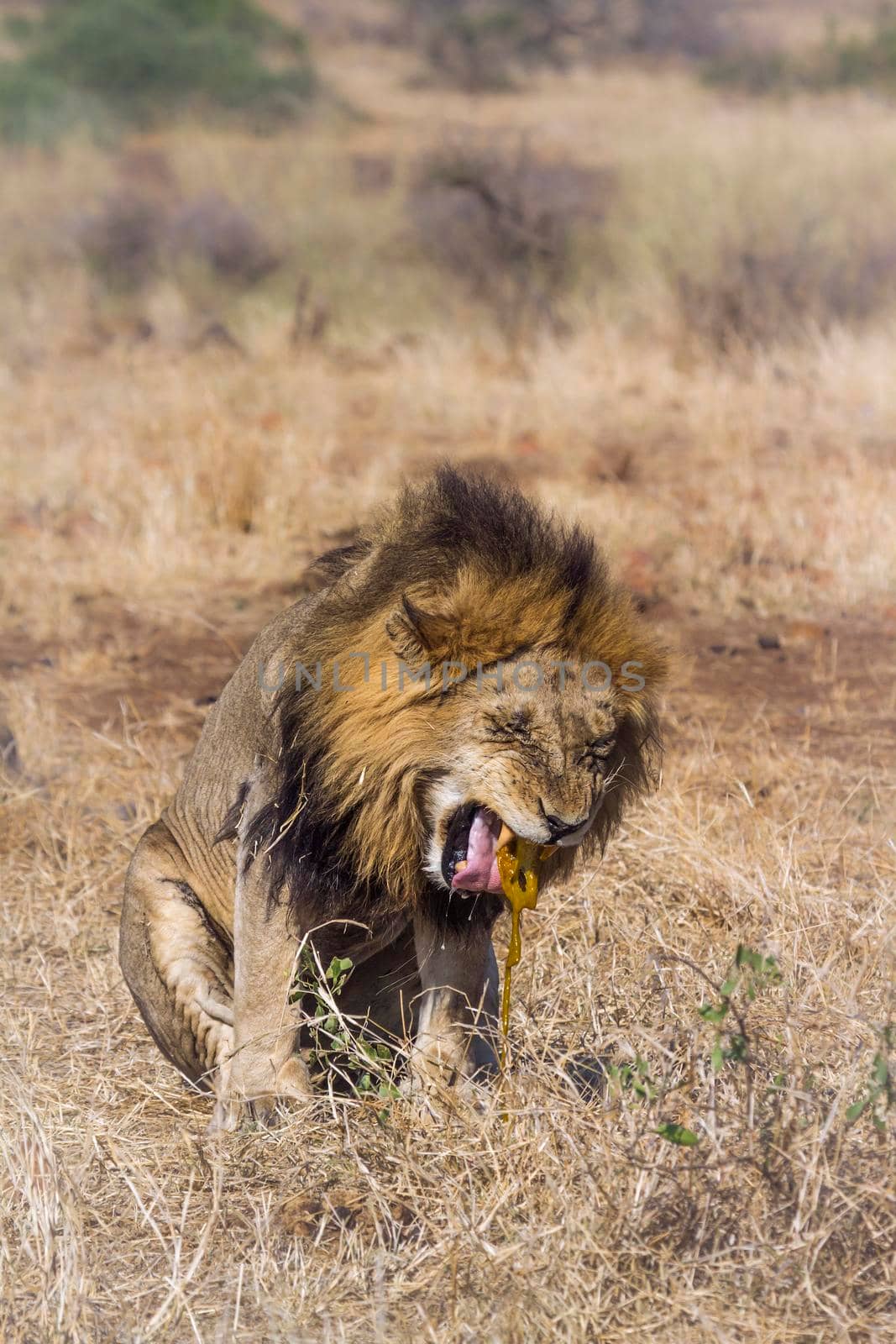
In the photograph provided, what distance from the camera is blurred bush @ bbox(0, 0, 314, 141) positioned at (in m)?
24.4

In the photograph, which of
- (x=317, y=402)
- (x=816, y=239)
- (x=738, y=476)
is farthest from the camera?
(x=816, y=239)

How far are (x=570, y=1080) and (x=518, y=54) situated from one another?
32.6m

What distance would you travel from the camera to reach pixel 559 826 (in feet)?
10.2

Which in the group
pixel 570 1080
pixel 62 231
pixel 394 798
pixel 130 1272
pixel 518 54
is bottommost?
pixel 130 1272

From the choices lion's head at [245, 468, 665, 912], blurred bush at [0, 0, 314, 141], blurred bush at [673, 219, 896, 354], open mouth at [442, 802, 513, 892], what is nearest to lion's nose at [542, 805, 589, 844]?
lion's head at [245, 468, 665, 912]

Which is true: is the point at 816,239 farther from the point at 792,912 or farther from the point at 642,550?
the point at 792,912

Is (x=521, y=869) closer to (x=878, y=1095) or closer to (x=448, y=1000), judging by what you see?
(x=448, y=1000)

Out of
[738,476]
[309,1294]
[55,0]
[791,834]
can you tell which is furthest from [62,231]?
[55,0]

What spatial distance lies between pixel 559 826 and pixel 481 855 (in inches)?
9.1

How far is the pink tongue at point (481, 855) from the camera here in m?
3.25

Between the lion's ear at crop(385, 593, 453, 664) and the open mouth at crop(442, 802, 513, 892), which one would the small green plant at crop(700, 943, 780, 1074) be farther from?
the lion's ear at crop(385, 593, 453, 664)

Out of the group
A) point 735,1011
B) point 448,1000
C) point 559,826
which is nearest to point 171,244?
point 448,1000

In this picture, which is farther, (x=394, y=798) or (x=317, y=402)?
(x=317, y=402)

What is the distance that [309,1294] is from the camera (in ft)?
10.2
